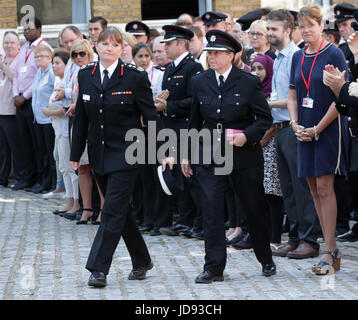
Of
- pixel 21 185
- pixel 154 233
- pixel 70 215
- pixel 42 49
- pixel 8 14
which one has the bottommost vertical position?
pixel 21 185

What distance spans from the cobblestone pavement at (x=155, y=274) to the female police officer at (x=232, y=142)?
30 cm

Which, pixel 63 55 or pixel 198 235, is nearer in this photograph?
pixel 198 235

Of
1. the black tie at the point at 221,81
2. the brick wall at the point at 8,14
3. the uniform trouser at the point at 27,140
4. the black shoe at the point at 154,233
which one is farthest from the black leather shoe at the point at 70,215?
the brick wall at the point at 8,14

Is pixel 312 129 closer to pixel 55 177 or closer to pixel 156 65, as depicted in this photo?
pixel 156 65

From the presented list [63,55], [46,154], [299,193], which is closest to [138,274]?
[299,193]

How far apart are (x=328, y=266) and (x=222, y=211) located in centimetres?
101

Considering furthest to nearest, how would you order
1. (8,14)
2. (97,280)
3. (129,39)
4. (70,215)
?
(8,14)
(70,215)
(129,39)
(97,280)

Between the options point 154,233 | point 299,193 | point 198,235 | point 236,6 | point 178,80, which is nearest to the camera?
point 299,193

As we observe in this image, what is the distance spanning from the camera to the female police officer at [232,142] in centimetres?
753

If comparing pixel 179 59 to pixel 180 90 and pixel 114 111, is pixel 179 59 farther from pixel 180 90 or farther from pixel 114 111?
pixel 114 111

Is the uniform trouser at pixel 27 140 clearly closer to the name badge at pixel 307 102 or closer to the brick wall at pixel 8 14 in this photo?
the brick wall at pixel 8 14

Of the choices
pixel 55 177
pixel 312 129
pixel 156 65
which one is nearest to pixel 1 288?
pixel 312 129

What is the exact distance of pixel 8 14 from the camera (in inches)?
631

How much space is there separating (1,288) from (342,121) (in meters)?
3.20
